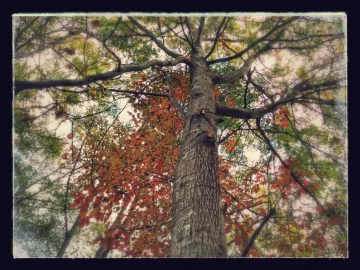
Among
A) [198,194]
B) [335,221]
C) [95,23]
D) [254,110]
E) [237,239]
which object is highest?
[95,23]

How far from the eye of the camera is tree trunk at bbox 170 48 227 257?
1.89m

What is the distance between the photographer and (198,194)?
2.16m

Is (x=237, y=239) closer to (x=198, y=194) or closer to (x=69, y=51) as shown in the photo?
(x=198, y=194)

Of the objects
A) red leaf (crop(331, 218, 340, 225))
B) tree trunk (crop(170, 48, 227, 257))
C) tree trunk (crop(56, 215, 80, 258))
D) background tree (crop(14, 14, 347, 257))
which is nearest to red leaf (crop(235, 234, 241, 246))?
background tree (crop(14, 14, 347, 257))

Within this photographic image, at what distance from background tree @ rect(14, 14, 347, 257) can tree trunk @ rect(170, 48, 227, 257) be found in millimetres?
20

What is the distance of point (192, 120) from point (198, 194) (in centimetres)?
90

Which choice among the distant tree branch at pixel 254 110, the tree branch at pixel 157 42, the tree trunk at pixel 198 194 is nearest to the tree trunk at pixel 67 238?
the tree trunk at pixel 198 194

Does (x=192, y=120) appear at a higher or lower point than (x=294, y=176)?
higher

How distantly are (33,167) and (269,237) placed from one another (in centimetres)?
271

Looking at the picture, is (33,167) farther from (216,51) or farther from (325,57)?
(325,57)

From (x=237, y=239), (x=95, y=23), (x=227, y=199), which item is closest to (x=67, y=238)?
(x=237, y=239)

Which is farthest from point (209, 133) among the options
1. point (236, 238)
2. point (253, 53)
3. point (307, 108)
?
point (253, 53)

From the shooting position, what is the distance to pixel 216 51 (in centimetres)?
458

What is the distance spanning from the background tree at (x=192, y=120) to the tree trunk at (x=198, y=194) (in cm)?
2
